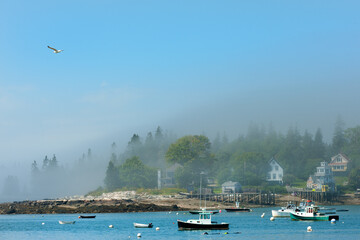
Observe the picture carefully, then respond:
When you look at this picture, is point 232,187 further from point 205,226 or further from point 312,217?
point 205,226

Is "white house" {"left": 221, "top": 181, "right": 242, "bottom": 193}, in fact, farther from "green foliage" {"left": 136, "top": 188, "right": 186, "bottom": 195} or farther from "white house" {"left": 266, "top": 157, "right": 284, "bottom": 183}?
"white house" {"left": 266, "top": 157, "right": 284, "bottom": 183}

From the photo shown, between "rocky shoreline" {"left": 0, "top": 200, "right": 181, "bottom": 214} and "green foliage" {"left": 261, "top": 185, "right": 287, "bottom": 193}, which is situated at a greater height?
"green foliage" {"left": 261, "top": 185, "right": 287, "bottom": 193}

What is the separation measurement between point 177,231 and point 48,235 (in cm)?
2227

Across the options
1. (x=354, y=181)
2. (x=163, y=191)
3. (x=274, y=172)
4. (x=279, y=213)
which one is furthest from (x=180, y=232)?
(x=274, y=172)

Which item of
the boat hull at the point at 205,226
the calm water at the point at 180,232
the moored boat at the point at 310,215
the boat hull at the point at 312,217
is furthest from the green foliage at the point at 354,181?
the boat hull at the point at 205,226

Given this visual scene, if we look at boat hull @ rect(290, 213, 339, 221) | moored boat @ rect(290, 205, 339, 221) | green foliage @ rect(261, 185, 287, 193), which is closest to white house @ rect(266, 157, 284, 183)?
green foliage @ rect(261, 185, 287, 193)

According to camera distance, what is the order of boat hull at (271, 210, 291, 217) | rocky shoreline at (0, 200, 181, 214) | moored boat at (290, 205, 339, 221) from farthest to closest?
rocky shoreline at (0, 200, 181, 214), boat hull at (271, 210, 291, 217), moored boat at (290, 205, 339, 221)

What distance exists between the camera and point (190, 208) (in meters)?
147

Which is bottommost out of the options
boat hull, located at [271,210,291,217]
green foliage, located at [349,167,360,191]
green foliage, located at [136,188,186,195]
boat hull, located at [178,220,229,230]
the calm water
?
the calm water

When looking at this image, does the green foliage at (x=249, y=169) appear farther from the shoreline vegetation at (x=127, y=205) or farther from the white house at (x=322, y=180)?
A: the shoreline vegetation at (x=127, y=205)

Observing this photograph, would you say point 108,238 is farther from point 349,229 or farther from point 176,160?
point 176,160

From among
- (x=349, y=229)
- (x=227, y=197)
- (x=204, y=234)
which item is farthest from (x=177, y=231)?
(x=227, y=197)

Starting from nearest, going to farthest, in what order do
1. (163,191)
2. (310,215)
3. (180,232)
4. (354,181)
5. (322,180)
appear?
(180,232) → (310,215) → (163,191) → (354,181) → (322,180)

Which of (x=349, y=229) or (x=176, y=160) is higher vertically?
(x=176, y=160)
